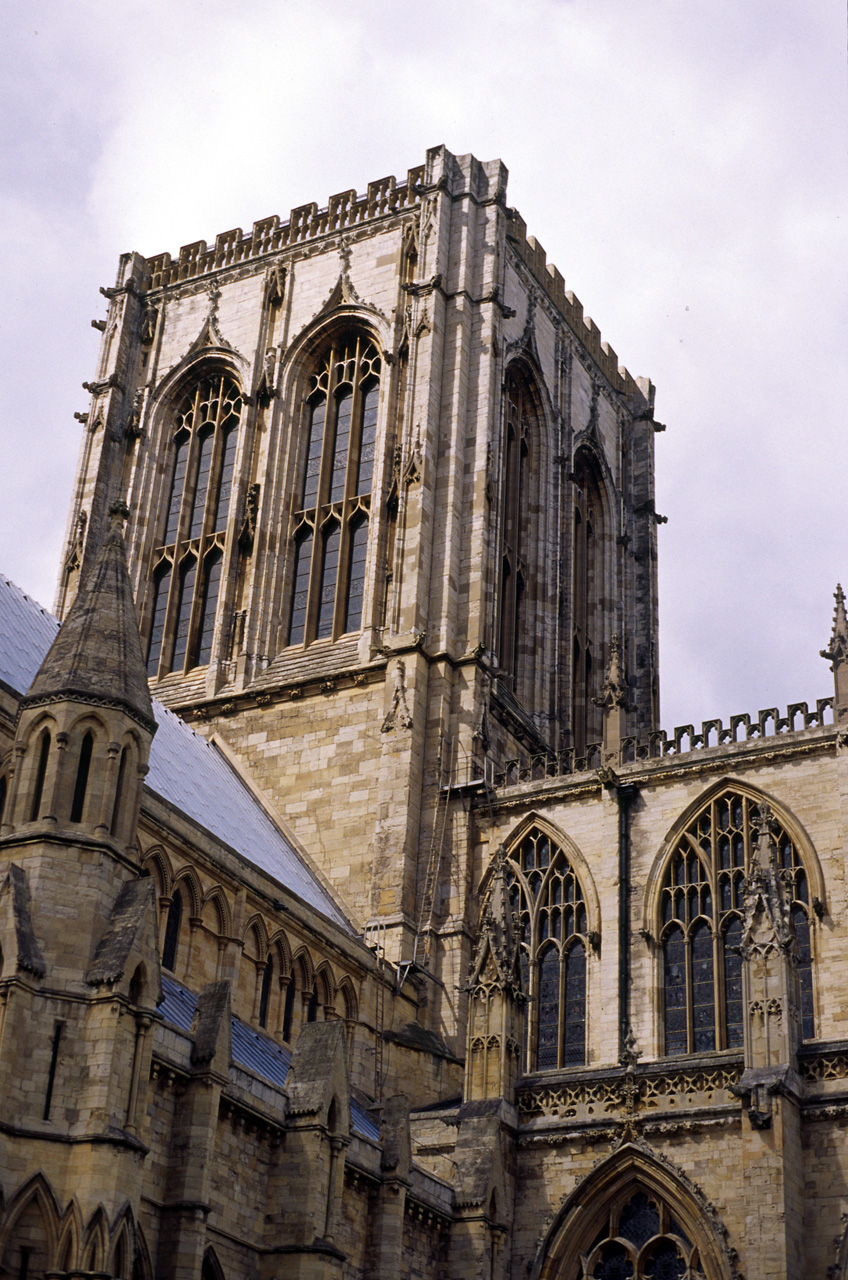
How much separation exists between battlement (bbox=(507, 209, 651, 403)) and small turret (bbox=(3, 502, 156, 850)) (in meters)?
29.4

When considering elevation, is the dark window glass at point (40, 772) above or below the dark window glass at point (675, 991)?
below

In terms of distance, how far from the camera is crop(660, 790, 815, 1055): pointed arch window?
115 ft

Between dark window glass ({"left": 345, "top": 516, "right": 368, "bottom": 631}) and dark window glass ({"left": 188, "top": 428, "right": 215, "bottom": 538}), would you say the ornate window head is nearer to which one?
dark window glass ({"left": 345, "top": 516, "right": 368, "bottom": 631})

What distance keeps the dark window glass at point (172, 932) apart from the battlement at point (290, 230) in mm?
25541

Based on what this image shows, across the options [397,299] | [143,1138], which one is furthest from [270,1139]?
[397,299]

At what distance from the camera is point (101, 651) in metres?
25.5

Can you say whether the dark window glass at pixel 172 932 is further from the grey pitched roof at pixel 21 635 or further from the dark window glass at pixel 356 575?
the dark window glass at pixel 356 575

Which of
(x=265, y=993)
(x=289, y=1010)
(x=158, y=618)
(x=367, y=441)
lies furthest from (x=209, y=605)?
(x=265, y=993)

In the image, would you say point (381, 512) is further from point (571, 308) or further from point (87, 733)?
point (87, 733)

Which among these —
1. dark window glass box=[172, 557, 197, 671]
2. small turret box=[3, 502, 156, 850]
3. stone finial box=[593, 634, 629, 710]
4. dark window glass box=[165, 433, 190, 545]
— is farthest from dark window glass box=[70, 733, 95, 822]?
dark window glass box=[165, 433, 190, 545]

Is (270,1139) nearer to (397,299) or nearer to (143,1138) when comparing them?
(143,1138)

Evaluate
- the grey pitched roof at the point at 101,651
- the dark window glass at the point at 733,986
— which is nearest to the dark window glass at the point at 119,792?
the grey pitched roof at the point at 101,651

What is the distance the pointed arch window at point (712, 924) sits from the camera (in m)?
35.0

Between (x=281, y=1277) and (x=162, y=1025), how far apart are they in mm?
4296
